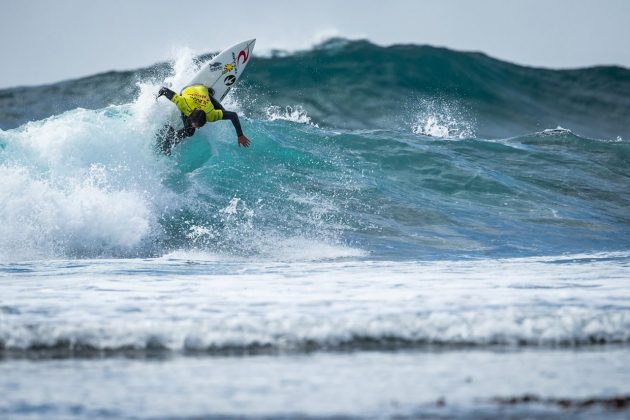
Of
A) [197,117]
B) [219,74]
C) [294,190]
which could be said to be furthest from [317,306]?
[219,74]

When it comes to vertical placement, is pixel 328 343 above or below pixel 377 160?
below

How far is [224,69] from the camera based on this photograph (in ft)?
41.9

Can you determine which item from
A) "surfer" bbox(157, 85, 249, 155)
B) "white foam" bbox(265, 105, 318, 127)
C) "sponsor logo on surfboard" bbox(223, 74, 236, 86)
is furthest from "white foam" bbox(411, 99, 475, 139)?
"surfer" bbox(157, 85, 249, 155)

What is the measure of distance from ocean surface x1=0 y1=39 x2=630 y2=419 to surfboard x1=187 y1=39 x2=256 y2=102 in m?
0.41

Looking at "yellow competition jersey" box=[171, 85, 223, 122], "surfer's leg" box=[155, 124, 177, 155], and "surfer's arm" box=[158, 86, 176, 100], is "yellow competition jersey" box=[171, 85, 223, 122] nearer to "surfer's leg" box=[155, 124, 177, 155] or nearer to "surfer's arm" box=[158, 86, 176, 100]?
"surfer's arm" box=[158, 86, 176, 100]

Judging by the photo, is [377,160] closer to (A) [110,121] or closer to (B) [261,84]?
(A) [110,121]

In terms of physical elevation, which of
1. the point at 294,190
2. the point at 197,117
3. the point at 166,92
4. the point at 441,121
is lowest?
the point at 294,190

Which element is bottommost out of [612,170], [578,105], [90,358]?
[90,358]

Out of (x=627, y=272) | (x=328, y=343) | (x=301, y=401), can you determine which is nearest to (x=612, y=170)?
(x=627, y=272)

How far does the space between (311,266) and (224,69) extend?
5352mm

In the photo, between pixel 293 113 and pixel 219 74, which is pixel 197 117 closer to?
pixel 219 74

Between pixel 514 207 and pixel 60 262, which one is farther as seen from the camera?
pixel 514 207

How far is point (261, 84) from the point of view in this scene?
23.1 m

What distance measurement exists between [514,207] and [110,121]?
20.0 ft
